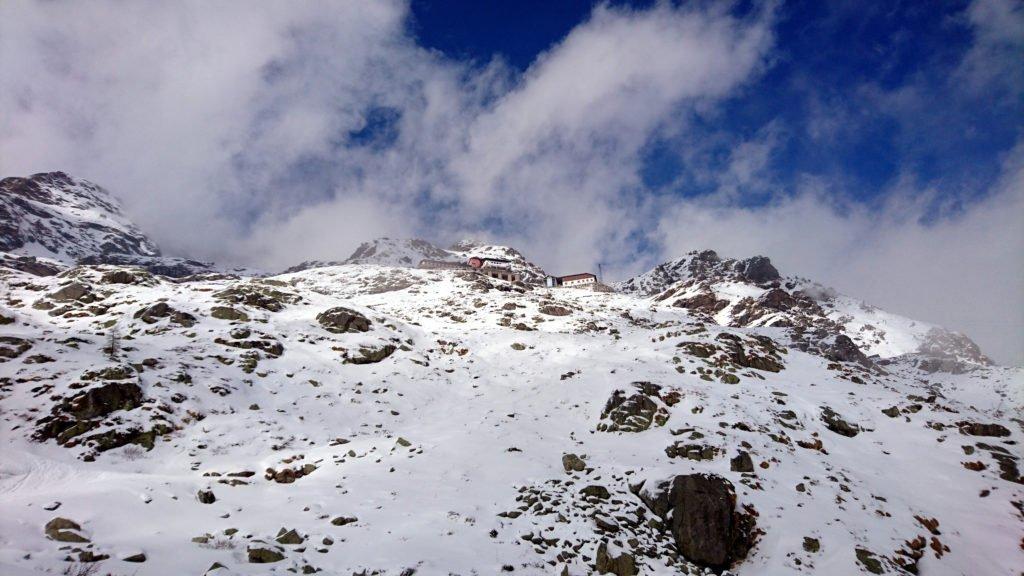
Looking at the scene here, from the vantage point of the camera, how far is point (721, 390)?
27.6m

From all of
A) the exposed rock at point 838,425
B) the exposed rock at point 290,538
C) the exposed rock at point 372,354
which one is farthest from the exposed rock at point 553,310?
the exposed rock at point 290,538

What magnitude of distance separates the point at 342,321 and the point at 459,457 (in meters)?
24.7

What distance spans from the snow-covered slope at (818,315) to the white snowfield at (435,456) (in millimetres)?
73057

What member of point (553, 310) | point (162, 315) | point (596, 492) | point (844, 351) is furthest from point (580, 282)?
point (596, 492)

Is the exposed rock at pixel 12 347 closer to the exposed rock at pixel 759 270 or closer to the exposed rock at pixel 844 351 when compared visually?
the exposed rock at pixel 844 351

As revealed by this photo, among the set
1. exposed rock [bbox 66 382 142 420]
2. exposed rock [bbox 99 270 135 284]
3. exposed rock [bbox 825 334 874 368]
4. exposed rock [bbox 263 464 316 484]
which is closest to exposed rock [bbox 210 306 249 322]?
exposed rock [bbox 66 382 142 420]

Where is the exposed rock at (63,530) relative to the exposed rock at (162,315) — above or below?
below

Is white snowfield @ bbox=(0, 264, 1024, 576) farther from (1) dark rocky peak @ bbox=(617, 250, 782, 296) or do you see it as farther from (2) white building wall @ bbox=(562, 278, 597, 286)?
(1) dark rocky peak @ bbox=(617, 250, 782, 296)

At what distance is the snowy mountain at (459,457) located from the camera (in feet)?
41.7

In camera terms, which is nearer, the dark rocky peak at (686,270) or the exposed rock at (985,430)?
the exposed rock at (985,430)

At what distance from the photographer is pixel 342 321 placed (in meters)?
39.9

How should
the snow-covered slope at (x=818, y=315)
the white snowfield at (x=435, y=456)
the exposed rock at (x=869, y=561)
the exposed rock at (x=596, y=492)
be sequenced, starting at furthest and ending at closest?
1. the snow-covered slope at (x=818, y=315)
2. the exposed rock at (x=596, y=492)
3. the exposed rock at (x=869, y=561)
4. the white snowfield at (x=435, y=456)

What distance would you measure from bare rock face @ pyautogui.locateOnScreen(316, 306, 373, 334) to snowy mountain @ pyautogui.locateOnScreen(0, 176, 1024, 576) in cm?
71

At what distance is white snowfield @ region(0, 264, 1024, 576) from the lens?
1260 centimetres
